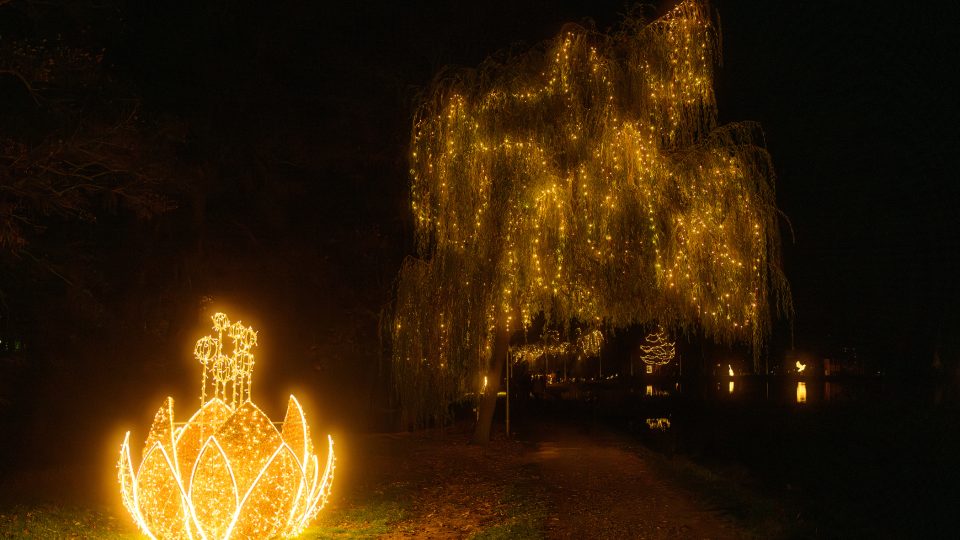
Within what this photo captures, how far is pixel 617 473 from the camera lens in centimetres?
1225

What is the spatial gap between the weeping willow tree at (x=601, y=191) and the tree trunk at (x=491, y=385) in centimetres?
238

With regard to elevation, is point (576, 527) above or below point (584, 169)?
below

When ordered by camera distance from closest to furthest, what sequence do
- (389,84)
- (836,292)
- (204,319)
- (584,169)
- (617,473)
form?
(584,169), (617,473), (204,319), (389,84), (836,292)

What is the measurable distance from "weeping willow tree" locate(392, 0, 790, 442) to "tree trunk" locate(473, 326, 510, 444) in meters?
2.38

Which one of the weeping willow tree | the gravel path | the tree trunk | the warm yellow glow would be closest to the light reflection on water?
the warm yellow glow

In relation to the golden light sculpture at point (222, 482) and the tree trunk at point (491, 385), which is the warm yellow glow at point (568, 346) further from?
the golden light sculpture at point (222, 482)

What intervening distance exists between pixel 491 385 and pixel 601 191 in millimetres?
5274

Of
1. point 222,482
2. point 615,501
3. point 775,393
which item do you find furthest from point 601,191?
point 775,393

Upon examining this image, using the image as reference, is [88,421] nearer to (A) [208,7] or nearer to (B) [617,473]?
(A) [208,7]

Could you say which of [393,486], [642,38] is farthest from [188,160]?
[642,38]

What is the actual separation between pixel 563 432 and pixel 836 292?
872cm

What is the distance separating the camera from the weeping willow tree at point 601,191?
11.1 m

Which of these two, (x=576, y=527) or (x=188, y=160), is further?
(x=188, y=160)

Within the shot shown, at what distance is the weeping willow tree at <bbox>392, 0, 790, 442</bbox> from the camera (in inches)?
437
